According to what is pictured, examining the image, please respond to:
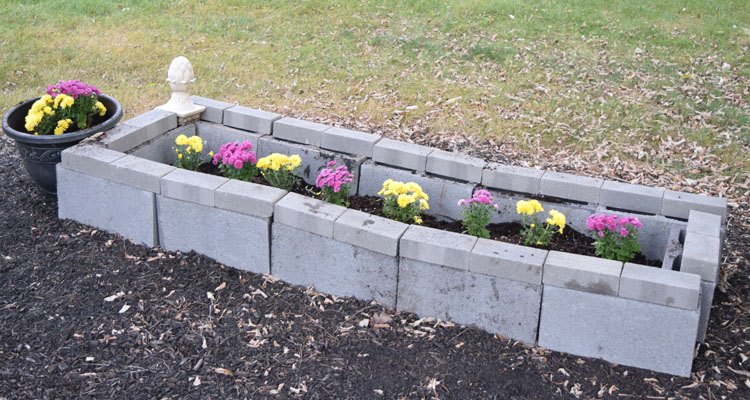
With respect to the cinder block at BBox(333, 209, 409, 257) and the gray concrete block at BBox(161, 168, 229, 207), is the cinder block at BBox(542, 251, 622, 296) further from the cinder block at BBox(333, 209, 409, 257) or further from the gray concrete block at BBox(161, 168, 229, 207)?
the gray concrete block at BBox(161, 168, 229, 207)

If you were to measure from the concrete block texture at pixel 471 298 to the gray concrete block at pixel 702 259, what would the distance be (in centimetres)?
82

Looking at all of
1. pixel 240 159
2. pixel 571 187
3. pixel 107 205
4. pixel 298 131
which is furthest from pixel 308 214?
pixel 571 187

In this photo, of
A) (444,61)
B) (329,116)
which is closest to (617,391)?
(329,116)

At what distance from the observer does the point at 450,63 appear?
8836 mm

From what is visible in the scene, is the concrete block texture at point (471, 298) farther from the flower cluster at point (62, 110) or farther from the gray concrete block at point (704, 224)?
the flower cluster at point (62, 110)

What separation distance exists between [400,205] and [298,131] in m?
1.41

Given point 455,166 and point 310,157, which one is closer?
point 455,166

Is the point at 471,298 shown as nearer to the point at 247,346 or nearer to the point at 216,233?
the point at 247,346

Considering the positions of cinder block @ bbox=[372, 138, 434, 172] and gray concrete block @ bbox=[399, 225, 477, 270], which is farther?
cinder block @ bbox=[372, 138, 434, 172]

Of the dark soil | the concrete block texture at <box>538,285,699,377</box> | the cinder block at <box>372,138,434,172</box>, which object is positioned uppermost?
the cinder block at <box>372,138,434,172</box>

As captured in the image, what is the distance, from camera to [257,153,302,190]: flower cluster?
493 centimetres

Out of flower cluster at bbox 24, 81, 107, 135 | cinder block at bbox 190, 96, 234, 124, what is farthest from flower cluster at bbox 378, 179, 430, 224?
flower cluster at bbox 24, 81, 107, 135

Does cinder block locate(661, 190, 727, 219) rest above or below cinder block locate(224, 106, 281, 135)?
below

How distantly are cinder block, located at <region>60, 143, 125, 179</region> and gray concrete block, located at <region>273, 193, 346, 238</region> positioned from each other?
1.39 metres
